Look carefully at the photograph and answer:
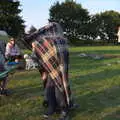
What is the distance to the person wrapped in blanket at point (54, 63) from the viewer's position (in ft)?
28.6

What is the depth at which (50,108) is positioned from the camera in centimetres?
901

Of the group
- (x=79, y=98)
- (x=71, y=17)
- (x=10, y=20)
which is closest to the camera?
(x=79, y=98)

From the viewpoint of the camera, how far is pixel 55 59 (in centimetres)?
874

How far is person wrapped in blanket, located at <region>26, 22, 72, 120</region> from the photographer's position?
871 cm

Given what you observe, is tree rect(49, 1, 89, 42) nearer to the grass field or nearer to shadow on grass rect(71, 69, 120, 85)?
shadow on grass rect(71, 69, 120, 85)

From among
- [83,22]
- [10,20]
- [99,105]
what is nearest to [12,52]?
[99,105]

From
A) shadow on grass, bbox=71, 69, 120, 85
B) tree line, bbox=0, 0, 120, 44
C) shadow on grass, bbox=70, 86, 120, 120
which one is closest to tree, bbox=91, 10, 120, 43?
tree line, bbox=0, 0, 120, 44

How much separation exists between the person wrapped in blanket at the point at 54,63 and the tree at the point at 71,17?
74.9 meters

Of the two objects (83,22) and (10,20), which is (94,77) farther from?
(83,22)

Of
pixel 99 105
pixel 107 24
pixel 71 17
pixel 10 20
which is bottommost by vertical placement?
pixel 99 105

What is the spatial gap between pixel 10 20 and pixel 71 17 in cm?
5274

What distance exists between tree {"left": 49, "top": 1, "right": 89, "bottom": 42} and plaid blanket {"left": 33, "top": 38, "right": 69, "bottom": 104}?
246ft

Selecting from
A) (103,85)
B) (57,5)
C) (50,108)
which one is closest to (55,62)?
(50,108)

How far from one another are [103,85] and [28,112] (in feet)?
14.6
